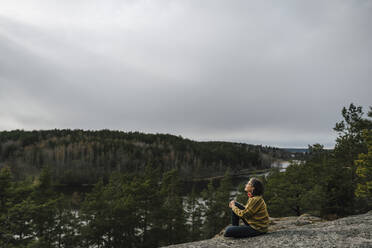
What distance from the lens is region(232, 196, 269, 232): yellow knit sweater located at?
772cm

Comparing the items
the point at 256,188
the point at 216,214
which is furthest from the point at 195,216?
the point at 256,188

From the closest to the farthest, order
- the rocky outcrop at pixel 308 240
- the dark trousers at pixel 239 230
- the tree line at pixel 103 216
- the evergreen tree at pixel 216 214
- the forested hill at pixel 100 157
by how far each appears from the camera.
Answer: the rocky outcrop at pixel 308 240 < the dark trousers at pixel 239 230 < the tree line at pixel 103 216 < the evergreen tree at pixel 216 214 < the forested hill at pixel 100 157

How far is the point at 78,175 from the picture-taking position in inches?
4210

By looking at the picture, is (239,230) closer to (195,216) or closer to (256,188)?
(256,188)

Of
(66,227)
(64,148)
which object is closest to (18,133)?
(64,148)

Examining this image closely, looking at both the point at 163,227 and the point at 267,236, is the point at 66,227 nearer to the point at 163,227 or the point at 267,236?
the point at 163,227

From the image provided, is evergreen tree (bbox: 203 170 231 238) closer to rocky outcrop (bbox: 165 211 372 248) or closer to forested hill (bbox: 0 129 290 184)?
rocky outcrop (bbox: 165 211 372 248)

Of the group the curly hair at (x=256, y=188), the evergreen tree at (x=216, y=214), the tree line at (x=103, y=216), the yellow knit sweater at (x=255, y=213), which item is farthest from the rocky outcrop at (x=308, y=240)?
the evergreen tree at (x=216, y=214)

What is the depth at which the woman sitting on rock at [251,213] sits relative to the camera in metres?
7.77

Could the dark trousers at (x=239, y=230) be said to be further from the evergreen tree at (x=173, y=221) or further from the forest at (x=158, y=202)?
the evergreen tree at (x=173, y=221)

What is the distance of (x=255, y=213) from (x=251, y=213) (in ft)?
0.64

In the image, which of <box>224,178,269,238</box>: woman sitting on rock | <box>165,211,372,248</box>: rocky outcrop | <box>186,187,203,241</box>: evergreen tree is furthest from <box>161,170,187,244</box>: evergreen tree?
<box>224,178,269,238</box>: woman sitting on rock

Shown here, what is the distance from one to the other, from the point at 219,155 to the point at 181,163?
1322 inches

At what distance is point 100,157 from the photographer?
130 m
